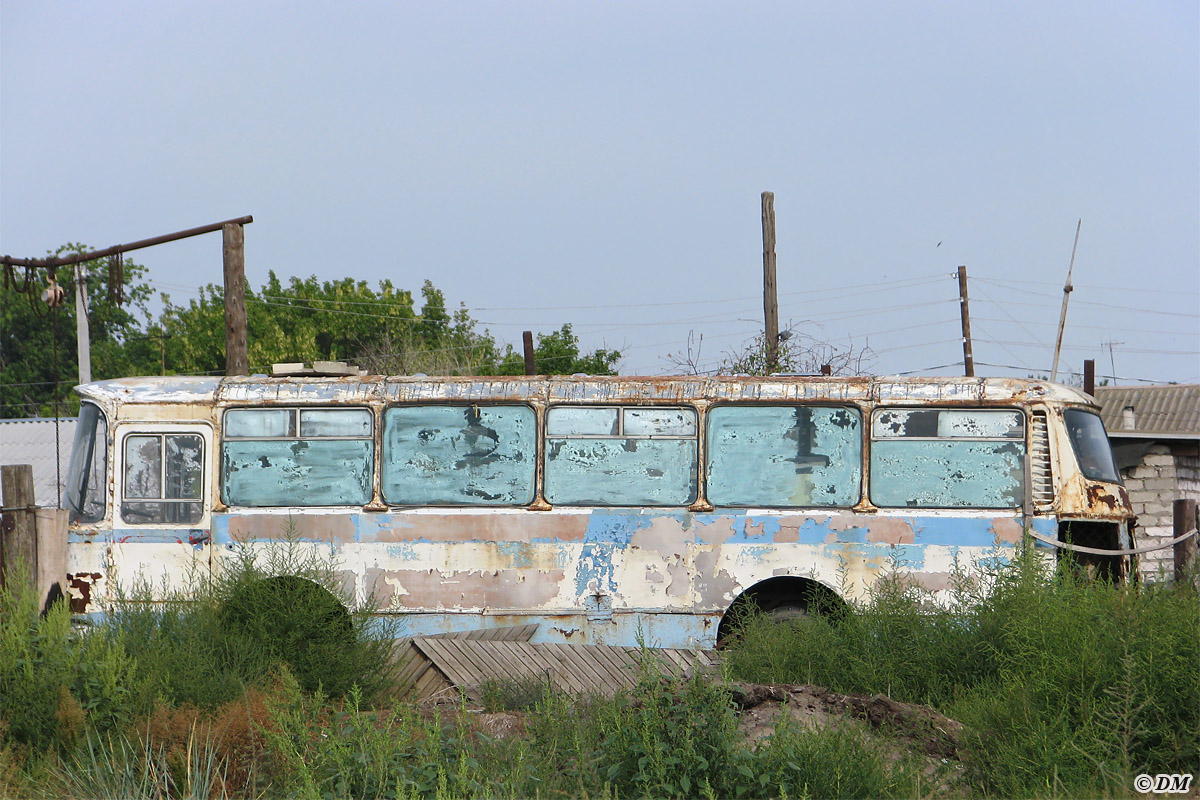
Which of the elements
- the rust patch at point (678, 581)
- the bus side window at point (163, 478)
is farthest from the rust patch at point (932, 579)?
the bus side window at point (163, 478)

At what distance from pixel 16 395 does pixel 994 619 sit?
4744 cm

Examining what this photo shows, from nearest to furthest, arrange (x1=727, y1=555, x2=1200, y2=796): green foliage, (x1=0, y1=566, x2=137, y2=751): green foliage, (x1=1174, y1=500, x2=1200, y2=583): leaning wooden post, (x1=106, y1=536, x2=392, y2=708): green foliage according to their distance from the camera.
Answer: (x1=727, y1=555, x2=1200, y2=796): green foliage → (x1=0, y1=566, x2=137, y2=751): green foliage → (x1=106, y1=536, x2=392, y2=708): green foliage → (x1=1174, y1=500, x2=1200, y2=583): leaning wooden post

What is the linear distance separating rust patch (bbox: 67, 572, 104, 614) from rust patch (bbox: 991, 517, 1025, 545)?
781 centimetres

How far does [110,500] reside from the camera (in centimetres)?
955

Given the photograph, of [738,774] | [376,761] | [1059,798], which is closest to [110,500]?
[376,761]

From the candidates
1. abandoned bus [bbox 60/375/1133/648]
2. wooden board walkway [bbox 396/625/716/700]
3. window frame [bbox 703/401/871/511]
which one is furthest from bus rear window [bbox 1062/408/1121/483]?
wooden board walkway [bbox 396/625/716/700]

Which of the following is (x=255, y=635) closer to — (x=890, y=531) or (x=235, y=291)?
(x=890, y=531)

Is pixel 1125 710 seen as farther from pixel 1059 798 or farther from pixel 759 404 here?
pixel 759 404

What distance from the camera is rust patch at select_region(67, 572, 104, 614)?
30.8 feet

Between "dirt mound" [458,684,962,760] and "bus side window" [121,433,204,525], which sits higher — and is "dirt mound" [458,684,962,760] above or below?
below

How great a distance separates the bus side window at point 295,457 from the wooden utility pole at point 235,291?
7030 mm

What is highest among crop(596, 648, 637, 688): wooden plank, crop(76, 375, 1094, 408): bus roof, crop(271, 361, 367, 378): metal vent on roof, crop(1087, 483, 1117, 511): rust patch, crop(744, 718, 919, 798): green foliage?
crop(271, 361, 367, 378): metal vent on roof

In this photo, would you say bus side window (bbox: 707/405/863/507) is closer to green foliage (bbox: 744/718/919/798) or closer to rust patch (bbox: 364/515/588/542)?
rust patch (bbox: 364/515/588/542)

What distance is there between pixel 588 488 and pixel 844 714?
3691mm
